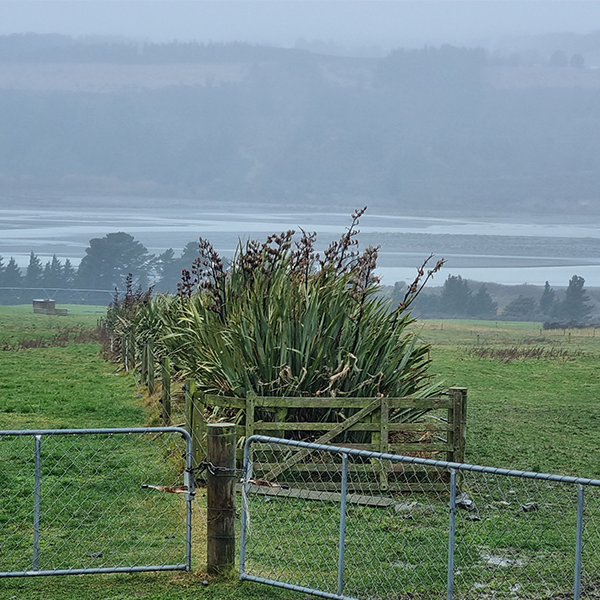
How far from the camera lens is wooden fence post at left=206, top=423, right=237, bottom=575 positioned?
6875mm

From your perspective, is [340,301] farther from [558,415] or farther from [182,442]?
[558,415]

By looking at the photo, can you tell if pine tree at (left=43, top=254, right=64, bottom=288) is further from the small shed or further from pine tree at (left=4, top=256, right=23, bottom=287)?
the small shed

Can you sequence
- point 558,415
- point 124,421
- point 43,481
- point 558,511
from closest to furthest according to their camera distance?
1. point 558,511
2. point 43,481
3. point 124,421
4. point 558,415

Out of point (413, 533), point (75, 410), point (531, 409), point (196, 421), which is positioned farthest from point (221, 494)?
point (531, 409)

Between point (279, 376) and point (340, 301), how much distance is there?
1.16 meters

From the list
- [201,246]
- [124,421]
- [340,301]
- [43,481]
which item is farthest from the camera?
[124,421]

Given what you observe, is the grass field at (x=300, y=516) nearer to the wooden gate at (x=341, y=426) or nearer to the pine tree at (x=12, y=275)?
the wooden gate at (x=341, y=426)

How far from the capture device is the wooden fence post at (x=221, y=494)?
22.6 feet

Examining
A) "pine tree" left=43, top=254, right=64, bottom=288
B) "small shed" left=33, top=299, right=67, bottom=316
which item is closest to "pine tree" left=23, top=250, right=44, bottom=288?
"pine tree" left=43, top=254, right=64, bottom=288

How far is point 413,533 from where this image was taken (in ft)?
28.2

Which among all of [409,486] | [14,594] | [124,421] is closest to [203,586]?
[14,594]

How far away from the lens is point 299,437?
1064 cm

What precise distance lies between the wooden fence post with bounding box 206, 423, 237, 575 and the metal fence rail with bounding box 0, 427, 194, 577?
0.19 m

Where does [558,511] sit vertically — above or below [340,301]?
below
